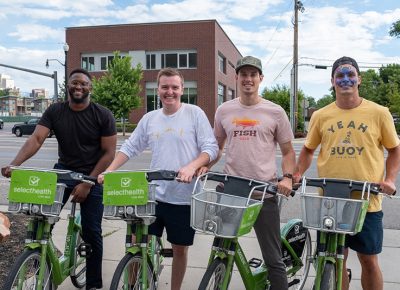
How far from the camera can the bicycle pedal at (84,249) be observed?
12.8 feet

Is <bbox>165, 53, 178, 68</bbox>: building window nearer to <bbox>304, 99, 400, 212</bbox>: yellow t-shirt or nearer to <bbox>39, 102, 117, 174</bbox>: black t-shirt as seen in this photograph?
<bbox>39, 102, 117, 174</bbox>: black t-shirt

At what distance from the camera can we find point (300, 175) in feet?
11.4

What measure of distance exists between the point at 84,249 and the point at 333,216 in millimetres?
2128

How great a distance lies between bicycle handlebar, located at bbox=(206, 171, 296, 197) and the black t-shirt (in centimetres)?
121

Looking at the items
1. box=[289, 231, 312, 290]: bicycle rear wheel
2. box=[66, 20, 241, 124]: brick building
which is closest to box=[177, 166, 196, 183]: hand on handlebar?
box=[289, 231, 312, 290]: bicycle rear wheel

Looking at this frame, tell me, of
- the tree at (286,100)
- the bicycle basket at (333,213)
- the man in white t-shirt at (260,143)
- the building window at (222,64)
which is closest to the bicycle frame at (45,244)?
the man in white t-shirt at (260,143)

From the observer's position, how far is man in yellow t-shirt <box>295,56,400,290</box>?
3.24 metres

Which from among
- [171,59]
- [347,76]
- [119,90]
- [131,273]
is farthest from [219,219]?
[171,59]

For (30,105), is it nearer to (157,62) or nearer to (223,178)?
(157,62)

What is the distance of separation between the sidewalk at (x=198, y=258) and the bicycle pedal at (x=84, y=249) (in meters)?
0.62

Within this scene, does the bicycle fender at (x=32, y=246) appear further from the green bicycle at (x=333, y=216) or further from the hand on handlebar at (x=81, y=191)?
the green bicycle at (x=333, y=216)

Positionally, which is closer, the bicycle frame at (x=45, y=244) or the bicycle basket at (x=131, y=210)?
the bicycle basket at (x=131, y=210)

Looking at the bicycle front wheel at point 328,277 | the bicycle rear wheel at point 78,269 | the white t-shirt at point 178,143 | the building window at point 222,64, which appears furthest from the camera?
the building window at point 222,64

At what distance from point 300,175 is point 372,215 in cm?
57
